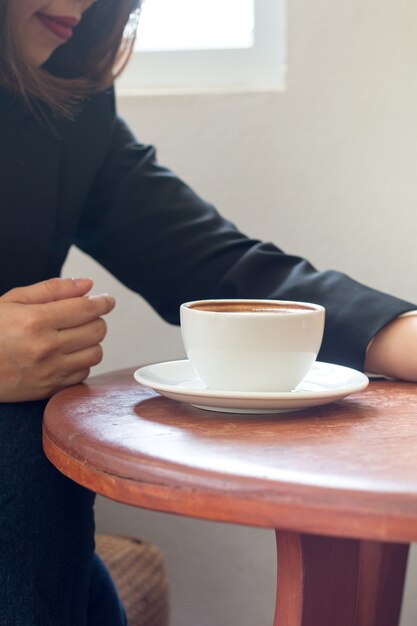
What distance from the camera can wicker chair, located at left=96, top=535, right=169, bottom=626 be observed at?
4.20 ft

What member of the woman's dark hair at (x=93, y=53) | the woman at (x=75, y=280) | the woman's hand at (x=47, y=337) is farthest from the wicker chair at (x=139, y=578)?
the woman's dark hair at (x=93, y=53)

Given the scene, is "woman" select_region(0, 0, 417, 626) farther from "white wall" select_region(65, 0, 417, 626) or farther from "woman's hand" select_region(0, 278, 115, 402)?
"white wall" select_region(65, 0, 417, 626)

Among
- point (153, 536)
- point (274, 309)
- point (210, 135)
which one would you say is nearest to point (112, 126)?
point (210, 135)

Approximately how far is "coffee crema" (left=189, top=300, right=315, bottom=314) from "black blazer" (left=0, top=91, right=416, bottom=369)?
199 mm

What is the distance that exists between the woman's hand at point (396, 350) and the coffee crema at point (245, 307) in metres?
0.18

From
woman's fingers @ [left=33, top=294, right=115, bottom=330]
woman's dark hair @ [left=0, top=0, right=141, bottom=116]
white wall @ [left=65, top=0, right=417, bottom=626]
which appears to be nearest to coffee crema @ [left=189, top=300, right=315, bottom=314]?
woman's fingers @ [left=33, top=294, right=115, bottom=330]

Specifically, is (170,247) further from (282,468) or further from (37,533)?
(282,468)

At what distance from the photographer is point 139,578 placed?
131 cm

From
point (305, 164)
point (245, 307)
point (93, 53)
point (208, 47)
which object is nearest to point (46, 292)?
point (245, 307)

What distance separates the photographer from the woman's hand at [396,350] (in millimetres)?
845

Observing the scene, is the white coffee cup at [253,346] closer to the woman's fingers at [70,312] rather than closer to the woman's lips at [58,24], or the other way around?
the woman's fingers at [70,312]

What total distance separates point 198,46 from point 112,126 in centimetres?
37

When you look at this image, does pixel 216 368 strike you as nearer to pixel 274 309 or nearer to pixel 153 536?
pixel 274 309

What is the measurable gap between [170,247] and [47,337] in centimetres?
33
